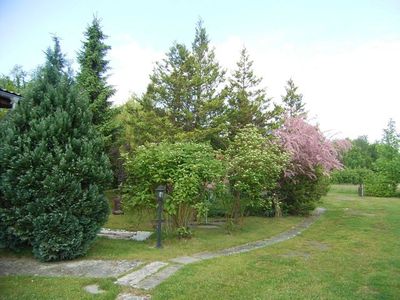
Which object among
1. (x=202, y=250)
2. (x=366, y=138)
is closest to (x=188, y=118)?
(x=202, y=250)

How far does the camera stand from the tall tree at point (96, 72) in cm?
1275

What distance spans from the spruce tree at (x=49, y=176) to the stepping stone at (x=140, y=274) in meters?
1.39

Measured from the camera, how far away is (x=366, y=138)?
68.7 meters

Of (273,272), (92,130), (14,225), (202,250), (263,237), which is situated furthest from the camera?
(263,237)

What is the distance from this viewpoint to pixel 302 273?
554cm

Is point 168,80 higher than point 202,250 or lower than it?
higher

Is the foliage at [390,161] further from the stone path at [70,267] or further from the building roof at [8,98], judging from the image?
the building roof at [8,98]

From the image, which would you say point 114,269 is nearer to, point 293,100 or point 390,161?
point 293,100

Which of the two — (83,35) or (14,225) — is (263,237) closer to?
(14,225)

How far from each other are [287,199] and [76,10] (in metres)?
10.5

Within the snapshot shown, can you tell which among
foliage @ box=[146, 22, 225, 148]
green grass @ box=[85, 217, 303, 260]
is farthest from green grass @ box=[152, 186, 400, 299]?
foliage @ box=[146, 22, 225, 148]

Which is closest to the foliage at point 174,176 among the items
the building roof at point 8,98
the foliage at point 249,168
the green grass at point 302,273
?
the foliage at point 249,168

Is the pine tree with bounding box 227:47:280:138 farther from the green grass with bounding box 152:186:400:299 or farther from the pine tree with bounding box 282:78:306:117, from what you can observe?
the pine tree with bounding box 282:78:306:117

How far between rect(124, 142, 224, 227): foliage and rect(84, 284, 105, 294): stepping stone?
126 inches
